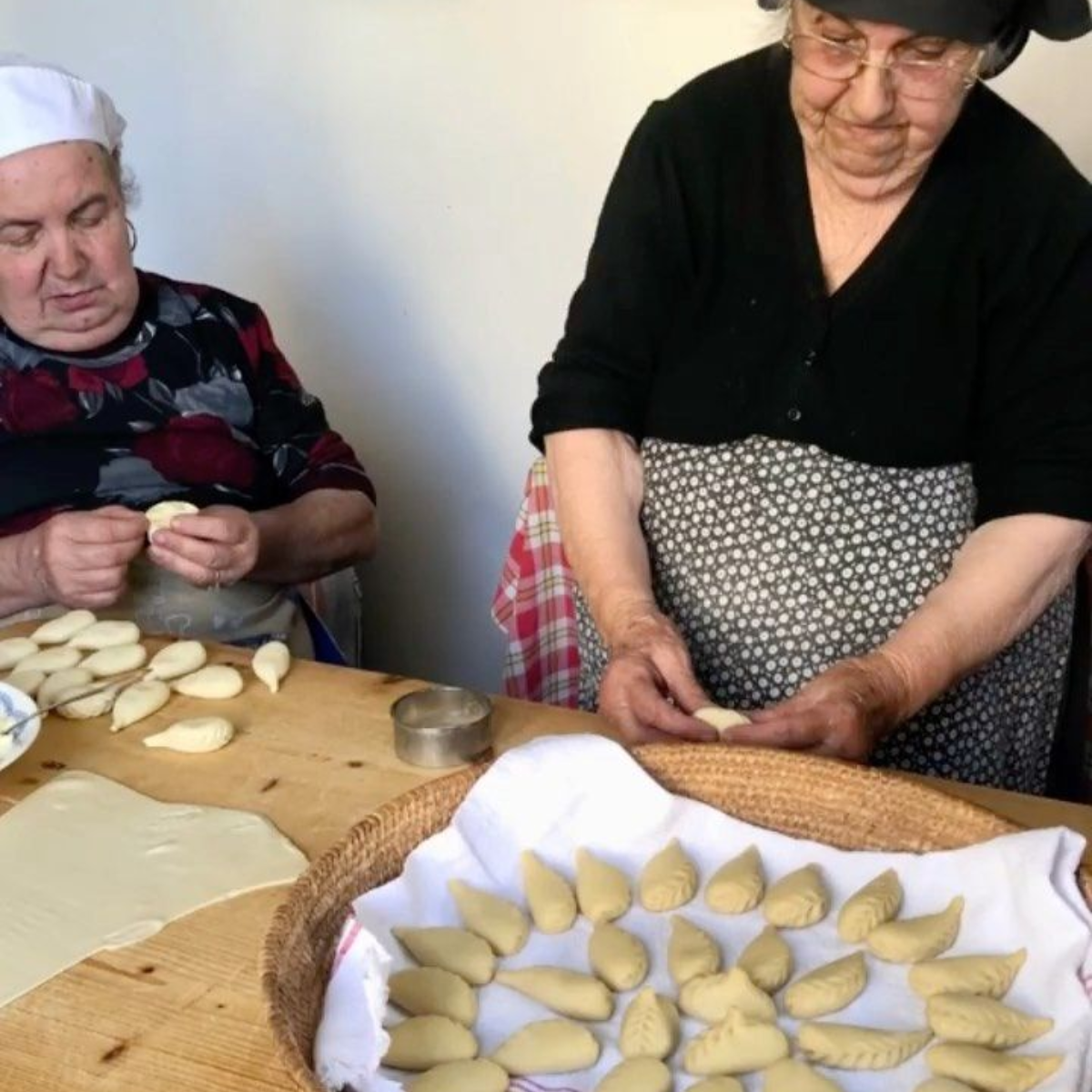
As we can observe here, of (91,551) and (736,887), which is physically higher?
(91,551)

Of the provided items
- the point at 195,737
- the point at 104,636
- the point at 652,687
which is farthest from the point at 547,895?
the point at 104,636

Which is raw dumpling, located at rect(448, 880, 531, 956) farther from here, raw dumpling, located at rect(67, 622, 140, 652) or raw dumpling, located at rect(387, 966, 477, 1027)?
raw dumpling, located at rect(67, 622, 140, 652)

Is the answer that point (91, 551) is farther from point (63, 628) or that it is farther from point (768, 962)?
point (768, 962)

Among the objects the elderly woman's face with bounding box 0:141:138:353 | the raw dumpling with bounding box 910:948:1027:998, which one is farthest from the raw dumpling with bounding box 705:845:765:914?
the elderly woman's face with bounding box 0:141:138:353

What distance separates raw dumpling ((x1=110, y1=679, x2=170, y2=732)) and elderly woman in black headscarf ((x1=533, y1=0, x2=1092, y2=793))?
391 mm

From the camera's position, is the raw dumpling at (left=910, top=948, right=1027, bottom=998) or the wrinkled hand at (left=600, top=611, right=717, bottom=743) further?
the wrinkled hand at (left=600, top=611, right=717, bottom=743)

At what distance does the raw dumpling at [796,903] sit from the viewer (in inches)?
38.2

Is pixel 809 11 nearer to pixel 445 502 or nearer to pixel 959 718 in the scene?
pixel 959 718

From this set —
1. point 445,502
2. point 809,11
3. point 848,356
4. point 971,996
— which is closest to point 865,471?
point 848,356

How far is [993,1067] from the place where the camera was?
825 millimetres

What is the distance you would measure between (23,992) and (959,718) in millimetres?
902

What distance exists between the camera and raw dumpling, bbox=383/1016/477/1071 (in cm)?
84

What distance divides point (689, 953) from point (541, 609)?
87 cm

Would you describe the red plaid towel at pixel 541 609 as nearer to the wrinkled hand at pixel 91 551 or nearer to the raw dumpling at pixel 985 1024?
the wrinkled hand at pixel 91 551
